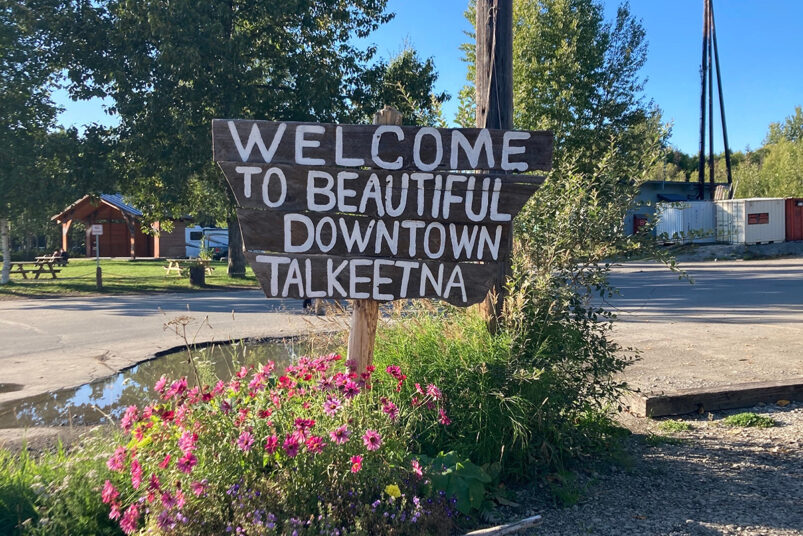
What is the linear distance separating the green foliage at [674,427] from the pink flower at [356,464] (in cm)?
298

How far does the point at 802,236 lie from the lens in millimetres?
33688

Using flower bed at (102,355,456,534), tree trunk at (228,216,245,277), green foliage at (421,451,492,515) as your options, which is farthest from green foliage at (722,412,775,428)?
tree trunk at (228,216,245,277)

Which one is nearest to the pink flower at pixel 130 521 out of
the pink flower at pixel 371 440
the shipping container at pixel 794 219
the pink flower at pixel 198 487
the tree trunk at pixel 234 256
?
the pink flower at pixel 198 487

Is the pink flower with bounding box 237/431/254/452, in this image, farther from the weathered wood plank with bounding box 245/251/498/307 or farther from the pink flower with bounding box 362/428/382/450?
the weathered wood plank with bounding box 245/251/498/307

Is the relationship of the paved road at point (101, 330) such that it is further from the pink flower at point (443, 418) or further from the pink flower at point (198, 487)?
the pink flower at point (198, 487)

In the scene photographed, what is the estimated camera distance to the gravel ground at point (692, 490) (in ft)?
10.7

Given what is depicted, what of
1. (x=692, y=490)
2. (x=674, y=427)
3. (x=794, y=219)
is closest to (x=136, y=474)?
(x=692, y=490)

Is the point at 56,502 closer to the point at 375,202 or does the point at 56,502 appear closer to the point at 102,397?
the point at 375,202

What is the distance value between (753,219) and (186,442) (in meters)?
35.0

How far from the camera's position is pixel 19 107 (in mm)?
20562

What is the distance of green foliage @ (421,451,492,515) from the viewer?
322cm

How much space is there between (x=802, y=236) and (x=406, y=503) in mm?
37545

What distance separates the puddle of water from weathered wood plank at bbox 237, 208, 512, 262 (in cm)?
139

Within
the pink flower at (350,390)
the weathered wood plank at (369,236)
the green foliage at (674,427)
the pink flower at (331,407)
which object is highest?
the weathered wood plank at (369,236)
